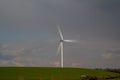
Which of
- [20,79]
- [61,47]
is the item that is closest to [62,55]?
[61,47]

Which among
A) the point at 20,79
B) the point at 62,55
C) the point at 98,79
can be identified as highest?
the point at 62,55

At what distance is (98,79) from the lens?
35.6 m

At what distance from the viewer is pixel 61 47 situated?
186 feet

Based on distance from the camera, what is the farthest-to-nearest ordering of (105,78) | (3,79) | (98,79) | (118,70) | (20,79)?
1. (118,70)
2. (3,79)
3. (105,78)
4. (98,79)
5. (20,79)

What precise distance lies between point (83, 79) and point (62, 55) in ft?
62.8

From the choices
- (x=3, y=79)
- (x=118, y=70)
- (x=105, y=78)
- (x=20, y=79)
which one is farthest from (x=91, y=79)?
(x=118, y=70)

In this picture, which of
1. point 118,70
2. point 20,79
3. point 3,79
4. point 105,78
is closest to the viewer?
point 20,79

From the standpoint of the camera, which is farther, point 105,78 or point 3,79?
point 3,79

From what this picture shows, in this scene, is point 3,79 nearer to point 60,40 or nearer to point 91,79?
point 91,79

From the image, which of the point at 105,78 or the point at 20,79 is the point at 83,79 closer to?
the point at 105,78

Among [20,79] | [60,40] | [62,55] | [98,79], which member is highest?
[60,40]

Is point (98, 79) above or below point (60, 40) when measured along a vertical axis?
below

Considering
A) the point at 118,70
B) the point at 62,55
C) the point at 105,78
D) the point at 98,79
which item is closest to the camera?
the point at 98,79

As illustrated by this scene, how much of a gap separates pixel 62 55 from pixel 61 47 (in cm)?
194
